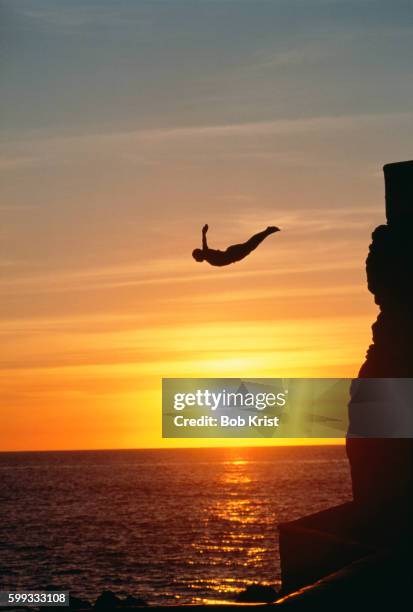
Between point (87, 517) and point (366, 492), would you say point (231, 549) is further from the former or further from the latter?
point (366, 492)

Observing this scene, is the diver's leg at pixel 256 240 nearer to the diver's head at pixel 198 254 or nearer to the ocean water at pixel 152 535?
the diver's head at pixel 198 254

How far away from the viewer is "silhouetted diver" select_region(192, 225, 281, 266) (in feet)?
61.5

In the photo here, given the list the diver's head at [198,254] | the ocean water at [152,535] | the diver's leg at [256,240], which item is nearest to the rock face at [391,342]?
the diver's leg at [256,240]

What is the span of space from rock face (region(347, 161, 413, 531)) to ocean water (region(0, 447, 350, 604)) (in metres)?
23.1

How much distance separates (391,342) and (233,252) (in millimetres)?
3701

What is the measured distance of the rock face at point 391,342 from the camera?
20.3 metres

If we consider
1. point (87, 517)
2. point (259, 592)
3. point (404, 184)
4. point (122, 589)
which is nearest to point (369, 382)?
point (404, 184)

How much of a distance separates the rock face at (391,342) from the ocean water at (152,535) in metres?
23.1

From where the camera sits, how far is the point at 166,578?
62.4 meters

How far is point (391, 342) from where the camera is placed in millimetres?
20781

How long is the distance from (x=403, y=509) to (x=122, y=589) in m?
39.9

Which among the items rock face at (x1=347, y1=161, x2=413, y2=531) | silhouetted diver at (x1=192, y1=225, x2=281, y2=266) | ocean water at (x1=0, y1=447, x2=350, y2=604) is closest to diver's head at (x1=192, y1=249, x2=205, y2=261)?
silhouetted diver at (x1=192, y1=225, x2=281, y2=266)

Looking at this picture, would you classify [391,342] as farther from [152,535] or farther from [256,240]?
[152,535]

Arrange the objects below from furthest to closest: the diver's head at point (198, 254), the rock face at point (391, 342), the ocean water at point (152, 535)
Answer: the ocean water at point (152, 535) < the rock face at point (391, 342) < the diver's head at point (198, 254)
